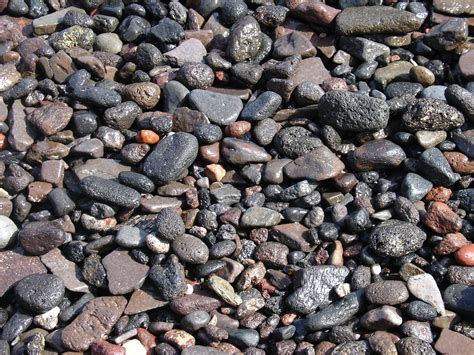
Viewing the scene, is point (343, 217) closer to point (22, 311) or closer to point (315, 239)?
point (315, 239)

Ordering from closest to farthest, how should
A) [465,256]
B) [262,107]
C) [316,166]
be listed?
→ [465,256] → [316,166] → [262,107]

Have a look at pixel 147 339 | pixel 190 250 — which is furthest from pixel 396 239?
pixel 147 339

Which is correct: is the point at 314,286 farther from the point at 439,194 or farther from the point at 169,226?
the point at 439,194

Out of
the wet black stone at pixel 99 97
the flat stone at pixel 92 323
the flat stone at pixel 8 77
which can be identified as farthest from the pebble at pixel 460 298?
the flat stone at pixel 8 77

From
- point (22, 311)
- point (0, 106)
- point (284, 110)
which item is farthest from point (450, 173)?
point (0, 106)

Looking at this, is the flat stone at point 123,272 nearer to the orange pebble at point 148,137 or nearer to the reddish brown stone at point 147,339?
the reddish brown stone at point 147,339
